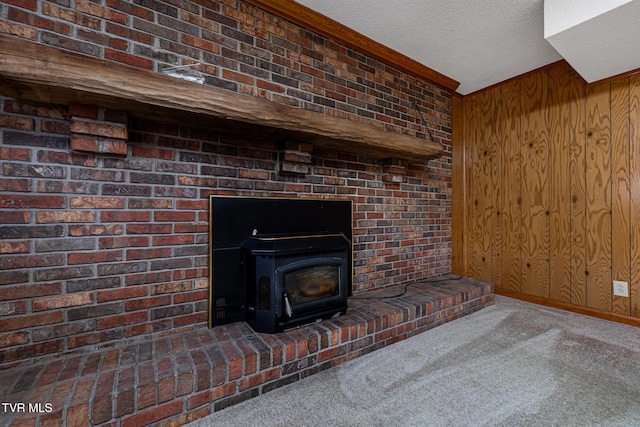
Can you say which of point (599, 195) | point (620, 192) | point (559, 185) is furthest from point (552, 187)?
point (620, 192)

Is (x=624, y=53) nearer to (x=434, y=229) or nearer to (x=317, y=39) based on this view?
(x=434, y=229)

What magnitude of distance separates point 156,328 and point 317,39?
226 centimetres

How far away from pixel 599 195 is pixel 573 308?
1.02 meters

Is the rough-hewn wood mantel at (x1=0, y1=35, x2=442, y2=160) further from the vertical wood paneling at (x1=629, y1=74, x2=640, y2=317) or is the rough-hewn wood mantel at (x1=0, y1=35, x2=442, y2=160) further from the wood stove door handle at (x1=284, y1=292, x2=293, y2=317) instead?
the vertical wood paneling at (x1=629, y1=74, x2=640, y2=317)

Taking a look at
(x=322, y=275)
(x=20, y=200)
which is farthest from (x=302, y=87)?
(x=20, y=200)

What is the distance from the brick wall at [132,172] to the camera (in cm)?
135

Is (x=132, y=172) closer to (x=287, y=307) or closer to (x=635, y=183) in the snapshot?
(x=287, y=307)

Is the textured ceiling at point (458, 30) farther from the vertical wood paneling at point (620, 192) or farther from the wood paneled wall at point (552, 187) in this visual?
the vertical wood paneling at point (620, 192)

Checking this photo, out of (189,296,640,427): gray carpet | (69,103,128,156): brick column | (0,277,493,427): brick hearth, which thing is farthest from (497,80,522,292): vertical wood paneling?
(69,103,128,156): brick column

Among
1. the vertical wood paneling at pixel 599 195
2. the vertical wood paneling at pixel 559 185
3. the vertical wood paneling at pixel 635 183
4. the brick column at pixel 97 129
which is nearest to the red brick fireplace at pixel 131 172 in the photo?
the brick column at pixel 97 129

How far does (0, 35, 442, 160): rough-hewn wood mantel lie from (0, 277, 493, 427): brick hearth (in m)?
1.20

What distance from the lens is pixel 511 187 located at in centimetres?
305

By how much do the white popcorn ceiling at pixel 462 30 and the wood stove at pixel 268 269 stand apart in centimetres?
149

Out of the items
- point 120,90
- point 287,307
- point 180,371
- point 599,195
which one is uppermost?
point 120,90
